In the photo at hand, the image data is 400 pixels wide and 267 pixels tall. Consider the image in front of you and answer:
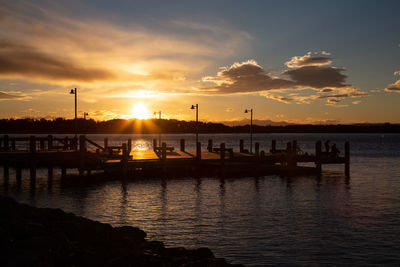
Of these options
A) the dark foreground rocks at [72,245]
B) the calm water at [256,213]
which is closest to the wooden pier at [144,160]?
the calm water at [256,213]

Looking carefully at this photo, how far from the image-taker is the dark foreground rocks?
8500 millimetres

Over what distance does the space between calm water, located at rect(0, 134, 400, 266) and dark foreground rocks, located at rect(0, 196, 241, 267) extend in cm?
202

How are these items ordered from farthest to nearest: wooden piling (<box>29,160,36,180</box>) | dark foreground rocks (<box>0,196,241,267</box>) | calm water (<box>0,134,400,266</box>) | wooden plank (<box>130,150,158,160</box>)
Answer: wooden plank (<box>130,150,158,160</box>) < wooden piling (<box>29,160,36,180</box>) < calm water (<box>0,134,400,266</box>) < dark foreground rocks (<box>0,196,241,267</box>)

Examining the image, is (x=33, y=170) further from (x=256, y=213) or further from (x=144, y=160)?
(x=256, y=213)

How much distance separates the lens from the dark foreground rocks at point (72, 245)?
8.50 m

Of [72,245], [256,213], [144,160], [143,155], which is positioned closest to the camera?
→ [72,245]

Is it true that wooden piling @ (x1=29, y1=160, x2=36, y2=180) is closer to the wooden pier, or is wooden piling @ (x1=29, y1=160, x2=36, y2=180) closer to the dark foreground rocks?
the wooden pier

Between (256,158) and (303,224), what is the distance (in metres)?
19.6

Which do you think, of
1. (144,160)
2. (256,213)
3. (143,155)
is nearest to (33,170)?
(144,160)

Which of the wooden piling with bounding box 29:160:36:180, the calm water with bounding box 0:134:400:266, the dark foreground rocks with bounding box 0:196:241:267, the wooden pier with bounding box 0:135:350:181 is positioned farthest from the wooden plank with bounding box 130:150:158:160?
the dark foreground rocks with bounding box 0:196:241:267

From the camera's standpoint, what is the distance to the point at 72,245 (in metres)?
10.2

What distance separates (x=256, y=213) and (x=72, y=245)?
12220 millimetres

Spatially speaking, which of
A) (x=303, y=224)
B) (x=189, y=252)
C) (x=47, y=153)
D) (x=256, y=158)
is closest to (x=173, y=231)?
(x=189, y=252)

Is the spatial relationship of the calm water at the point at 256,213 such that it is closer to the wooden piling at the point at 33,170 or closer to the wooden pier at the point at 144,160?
the wooden piling at the point at 33,170
